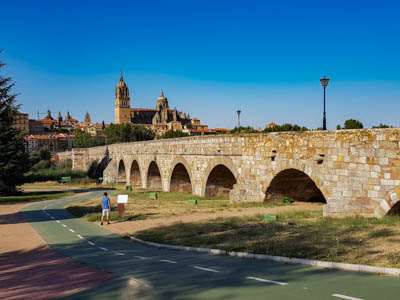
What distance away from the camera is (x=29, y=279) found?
761 cm

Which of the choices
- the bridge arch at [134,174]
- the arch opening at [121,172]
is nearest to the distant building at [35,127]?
the arch opening at [121,172]

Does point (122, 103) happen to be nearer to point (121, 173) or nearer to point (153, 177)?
point (121, 173)

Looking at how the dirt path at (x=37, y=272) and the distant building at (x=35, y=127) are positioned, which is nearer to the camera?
the dirt path at (x=37, y=272)

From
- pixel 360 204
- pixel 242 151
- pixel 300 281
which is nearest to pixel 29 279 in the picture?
pixel 300 281

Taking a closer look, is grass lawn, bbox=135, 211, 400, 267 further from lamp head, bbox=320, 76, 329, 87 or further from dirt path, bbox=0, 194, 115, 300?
lamp head, bbox=320, 76, 329, 87

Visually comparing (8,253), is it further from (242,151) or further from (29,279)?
(242,151)

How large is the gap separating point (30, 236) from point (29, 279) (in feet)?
22.7

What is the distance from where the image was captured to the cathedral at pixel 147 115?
175250mm

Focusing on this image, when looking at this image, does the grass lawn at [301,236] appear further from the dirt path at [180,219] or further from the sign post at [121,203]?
the sign post at [121,203]

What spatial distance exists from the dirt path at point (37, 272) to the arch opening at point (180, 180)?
16.2m

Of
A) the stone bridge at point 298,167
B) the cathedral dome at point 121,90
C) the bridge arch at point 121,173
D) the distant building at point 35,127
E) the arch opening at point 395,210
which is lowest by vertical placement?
the bridge arch at point 121,173

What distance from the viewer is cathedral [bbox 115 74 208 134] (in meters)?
175

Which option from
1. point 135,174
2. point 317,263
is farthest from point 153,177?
point 317,263

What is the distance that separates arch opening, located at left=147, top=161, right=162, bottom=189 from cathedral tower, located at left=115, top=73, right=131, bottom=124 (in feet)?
469
